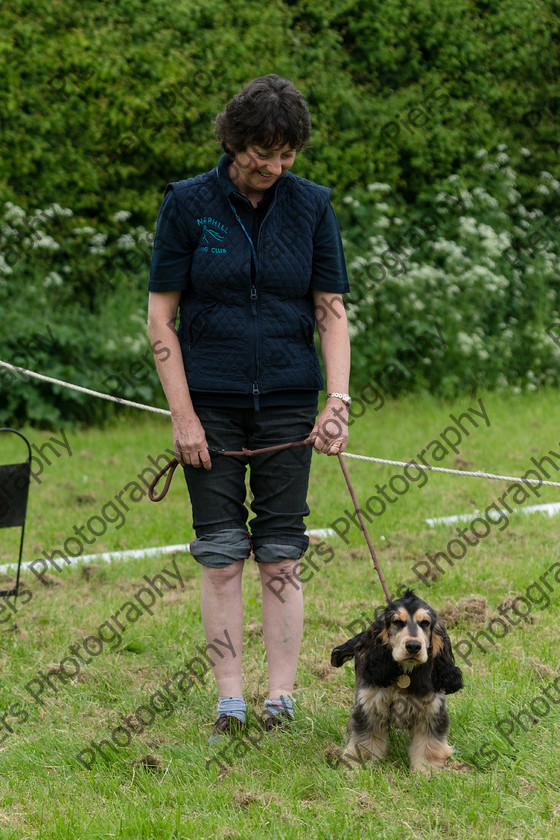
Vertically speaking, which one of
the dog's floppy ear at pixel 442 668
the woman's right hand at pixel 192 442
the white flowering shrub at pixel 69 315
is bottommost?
the white flowering shrub at pixel 69 315

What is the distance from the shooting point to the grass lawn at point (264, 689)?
2.89 m

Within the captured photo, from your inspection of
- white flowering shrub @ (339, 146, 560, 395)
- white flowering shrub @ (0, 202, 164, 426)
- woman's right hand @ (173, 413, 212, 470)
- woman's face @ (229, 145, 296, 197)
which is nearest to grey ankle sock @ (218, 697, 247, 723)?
woman's right hand @ (173, 413, 212, 470)

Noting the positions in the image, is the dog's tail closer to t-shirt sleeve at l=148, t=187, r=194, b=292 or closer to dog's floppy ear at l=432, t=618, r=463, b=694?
dog's floppy ear at l=432, t=618, r=463, b=694

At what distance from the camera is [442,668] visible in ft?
10.3

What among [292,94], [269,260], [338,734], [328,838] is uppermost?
[292,94]

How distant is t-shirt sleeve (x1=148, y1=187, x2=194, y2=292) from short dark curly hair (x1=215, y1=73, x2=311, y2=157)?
0.97 ft

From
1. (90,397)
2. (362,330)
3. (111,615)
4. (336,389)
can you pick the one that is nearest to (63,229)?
(90,397)

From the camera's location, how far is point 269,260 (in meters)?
3.27

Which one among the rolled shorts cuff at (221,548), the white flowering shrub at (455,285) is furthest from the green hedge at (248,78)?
the rolled shorts cuff at (221,548)

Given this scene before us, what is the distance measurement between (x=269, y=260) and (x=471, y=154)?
8.95 m

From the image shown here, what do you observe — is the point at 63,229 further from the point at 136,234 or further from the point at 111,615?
the point at 111,615

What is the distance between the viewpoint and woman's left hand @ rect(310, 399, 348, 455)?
131 inches

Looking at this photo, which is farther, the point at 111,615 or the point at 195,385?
the point at 111,615

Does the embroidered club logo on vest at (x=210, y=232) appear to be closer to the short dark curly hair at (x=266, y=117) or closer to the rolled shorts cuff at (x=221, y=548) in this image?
the short dark curly hair at (x=266, y=117)
